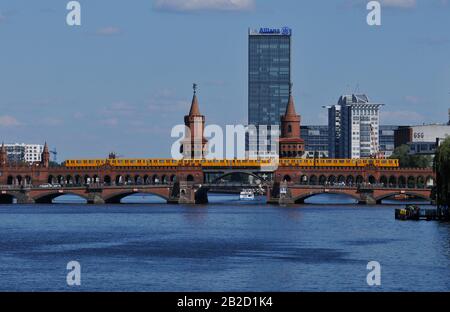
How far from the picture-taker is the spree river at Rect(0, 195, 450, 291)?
270 ft

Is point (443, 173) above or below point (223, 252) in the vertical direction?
above

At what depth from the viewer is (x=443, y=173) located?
135 metres

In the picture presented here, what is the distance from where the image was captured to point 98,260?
97562mm

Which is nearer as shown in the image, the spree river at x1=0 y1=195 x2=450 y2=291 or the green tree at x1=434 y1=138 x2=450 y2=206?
the spree river at x1=0 y1=195 x2=450 y2=291

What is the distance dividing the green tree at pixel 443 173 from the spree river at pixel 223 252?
3.36m

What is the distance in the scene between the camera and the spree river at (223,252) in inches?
3246

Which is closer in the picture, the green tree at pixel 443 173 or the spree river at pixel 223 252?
the spree river at pixel 223 252

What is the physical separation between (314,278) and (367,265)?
315 inches

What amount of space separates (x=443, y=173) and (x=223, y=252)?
37.8m

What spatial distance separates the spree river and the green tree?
3358 millimetres

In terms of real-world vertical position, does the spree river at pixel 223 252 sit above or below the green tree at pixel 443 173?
below

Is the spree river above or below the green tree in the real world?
below
